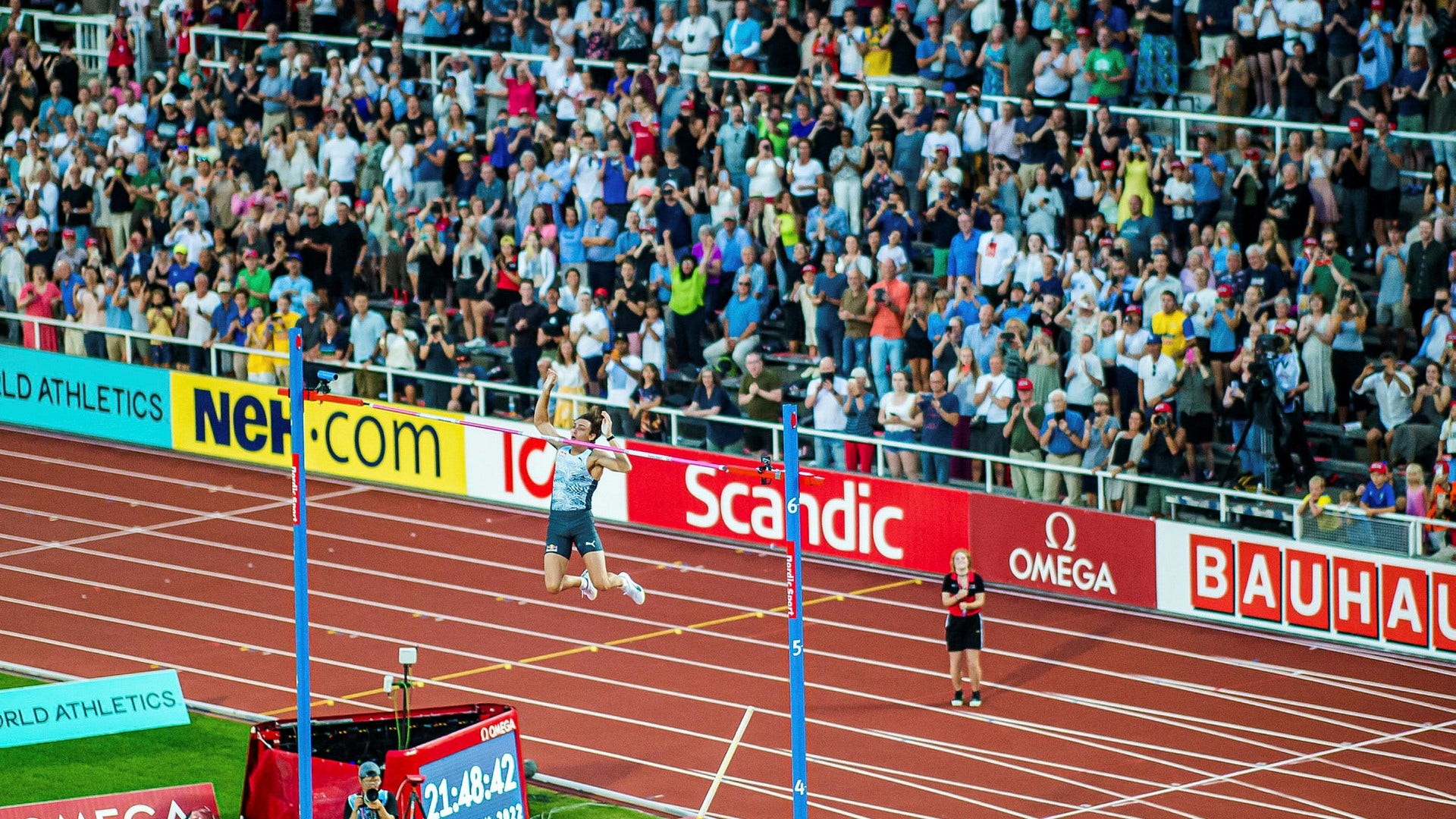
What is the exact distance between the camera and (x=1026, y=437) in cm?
2588

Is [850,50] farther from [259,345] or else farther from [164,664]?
[164,664]

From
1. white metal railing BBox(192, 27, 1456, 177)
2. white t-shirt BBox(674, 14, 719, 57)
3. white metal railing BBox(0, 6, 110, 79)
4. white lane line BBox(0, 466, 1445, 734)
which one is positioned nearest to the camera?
white lane line BBox(0, 466, 1445, 734)

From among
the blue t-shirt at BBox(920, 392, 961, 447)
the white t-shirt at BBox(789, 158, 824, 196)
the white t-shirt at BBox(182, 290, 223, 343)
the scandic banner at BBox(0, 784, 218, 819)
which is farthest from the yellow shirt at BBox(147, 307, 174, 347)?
the scandic banner at BBox(0, 784, 218, 819)

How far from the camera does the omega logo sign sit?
2523cm

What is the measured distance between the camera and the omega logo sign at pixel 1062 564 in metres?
25.2

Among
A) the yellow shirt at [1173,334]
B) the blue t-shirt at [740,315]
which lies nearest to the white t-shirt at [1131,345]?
the yellow shirt at [1173,334]

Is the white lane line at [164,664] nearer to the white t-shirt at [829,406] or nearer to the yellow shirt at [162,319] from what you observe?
the white t-shirt at [829,406]

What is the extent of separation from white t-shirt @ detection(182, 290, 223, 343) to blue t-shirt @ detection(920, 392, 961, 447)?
9.80 m

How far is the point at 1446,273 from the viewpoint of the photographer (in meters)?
25.2

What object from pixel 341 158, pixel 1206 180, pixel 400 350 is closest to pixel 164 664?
pixel 400 350

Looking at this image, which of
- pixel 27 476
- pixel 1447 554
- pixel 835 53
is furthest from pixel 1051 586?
pixel 27 476

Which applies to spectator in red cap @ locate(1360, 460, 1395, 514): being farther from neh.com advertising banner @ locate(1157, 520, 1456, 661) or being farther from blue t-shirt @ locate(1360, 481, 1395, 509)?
neh.com advertising banner @ locate(1157, 520, 1456, 661)

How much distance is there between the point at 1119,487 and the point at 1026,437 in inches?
48.0

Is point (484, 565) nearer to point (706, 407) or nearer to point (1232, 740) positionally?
point (706, 407)
